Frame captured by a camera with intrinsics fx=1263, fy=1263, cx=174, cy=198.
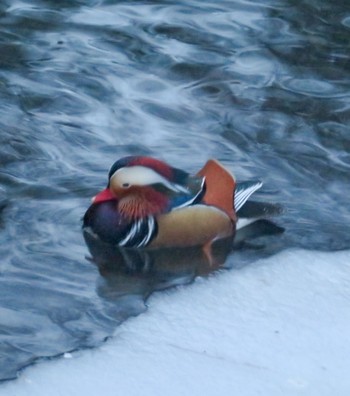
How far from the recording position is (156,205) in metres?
6.22

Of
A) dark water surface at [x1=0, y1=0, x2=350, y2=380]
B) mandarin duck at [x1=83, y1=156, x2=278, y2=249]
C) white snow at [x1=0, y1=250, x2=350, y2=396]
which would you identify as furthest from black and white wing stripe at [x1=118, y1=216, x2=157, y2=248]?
white snow at [x1=0, y1=250, x2=350, y2=396]

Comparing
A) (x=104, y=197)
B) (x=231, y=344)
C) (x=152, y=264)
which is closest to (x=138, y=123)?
(x=104, y=197)

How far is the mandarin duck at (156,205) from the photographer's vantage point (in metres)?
6.18

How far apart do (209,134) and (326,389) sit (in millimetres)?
3016

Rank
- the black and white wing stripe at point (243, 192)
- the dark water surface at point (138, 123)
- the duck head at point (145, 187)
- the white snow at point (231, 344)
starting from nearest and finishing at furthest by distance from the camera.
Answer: the white snow at point (231, 344) → the dark water surface at point (138, 123) → the duck head at point (145, 187) → the black and white wing stripe at point (243, 192)

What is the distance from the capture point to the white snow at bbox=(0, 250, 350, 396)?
4949mm

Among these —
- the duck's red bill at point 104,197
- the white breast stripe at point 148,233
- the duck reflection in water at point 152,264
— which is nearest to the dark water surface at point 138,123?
the duck reflection in water at point 152,264

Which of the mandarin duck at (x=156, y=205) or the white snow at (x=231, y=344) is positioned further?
the mandarin duck at (x=156, y=205)

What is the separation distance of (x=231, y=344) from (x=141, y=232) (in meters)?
1.12

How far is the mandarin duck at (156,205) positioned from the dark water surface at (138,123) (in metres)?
0.15

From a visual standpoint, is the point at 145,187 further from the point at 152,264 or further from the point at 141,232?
the point at 152,264

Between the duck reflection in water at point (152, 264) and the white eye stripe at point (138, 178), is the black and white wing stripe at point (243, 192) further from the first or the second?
the white eye stripe at point (138, 178)

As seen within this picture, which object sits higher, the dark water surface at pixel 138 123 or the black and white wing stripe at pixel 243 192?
the black and white wing stripe at pixel 243 192

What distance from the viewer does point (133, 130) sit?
303 inches
